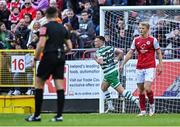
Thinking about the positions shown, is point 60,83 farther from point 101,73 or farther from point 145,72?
point 101,73

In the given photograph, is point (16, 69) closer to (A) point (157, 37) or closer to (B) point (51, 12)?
(A) point (157, 37)

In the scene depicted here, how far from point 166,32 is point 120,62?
5.12ft

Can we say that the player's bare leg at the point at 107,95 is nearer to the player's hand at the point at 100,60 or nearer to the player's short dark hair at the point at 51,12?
the player's hand at the point at 100,60

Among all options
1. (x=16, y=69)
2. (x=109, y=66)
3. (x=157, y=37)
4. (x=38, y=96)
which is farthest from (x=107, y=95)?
(x=38, y=96)

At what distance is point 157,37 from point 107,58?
208 cm

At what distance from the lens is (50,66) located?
1534cm

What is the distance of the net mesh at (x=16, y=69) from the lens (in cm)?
2252

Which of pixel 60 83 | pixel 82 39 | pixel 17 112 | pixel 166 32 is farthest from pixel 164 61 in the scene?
pixel 60 83

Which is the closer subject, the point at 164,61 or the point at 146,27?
the point at 146,27

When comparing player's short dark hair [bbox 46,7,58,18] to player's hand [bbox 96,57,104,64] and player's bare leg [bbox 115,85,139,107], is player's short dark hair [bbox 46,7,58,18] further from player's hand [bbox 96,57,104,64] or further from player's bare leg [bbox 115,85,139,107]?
player's bare leg [bbox 115,85,139,107]

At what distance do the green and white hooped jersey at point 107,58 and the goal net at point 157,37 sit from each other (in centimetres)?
121

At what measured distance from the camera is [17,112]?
19.8 m

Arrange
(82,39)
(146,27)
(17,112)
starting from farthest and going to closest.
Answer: (82,39), (17,112), (146,27)

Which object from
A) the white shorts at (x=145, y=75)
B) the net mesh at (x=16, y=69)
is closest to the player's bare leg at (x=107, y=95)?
the white shorts at (x=145, y=75)
